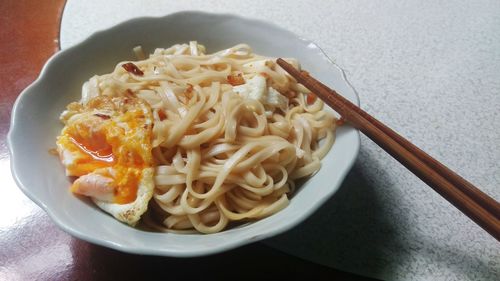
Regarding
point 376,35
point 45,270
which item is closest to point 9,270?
point 45,270

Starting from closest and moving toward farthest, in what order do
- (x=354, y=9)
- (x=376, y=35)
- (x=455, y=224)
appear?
(x=455, y=224), (x=376, y=35), (x=354, y=9)

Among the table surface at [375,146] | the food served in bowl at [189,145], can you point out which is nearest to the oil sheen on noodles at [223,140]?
the food served in bowl at [189,145]

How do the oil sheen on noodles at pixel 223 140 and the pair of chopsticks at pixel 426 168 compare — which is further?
the oil sheen on noodles at pixel 223 140

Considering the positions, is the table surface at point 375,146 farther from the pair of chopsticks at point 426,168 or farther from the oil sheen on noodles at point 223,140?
the pair of chopsticks at point 426,168

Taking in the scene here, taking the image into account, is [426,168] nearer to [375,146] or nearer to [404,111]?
[375,146]

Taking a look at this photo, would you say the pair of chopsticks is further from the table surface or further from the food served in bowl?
the table surface

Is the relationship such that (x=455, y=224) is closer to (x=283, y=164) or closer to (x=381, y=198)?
(x=381, y=198)

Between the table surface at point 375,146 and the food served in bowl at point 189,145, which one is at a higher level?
the food served in bowl at point 189,145

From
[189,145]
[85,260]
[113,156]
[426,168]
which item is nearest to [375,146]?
[426,168]

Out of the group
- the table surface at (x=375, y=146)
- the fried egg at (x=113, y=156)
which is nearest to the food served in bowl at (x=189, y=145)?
the fried egg at (x=113, y=156)
